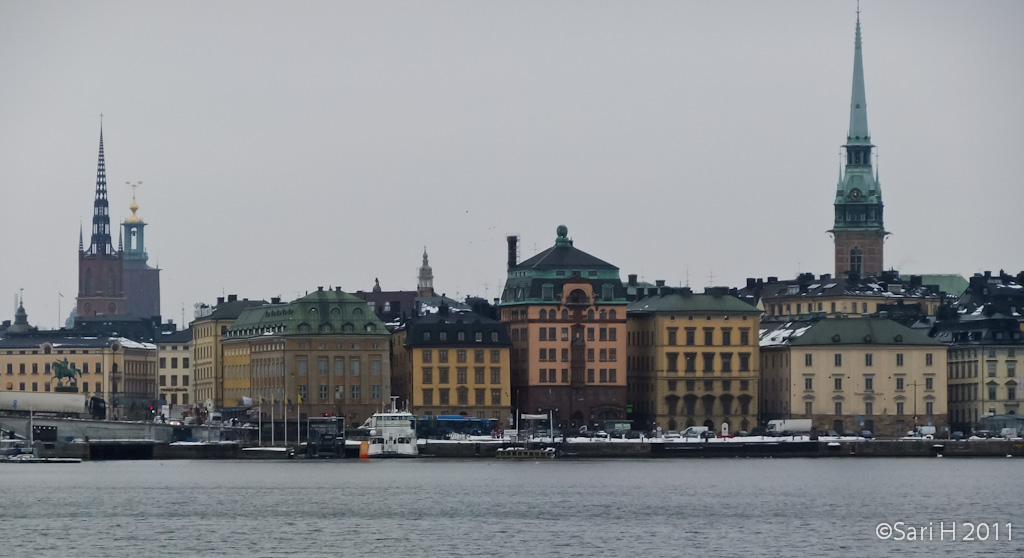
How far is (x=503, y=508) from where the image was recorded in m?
135

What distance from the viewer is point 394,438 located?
19362 cm

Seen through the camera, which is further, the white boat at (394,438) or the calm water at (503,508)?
the white boat at (394,438)

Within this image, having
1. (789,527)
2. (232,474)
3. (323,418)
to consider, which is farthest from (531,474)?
(789,527)

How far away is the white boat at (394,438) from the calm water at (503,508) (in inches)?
348

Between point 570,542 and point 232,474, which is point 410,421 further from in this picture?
point 570,542

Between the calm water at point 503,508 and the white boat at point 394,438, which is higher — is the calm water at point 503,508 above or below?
below

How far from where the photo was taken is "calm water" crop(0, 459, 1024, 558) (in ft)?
372

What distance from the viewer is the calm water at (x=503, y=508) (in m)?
114

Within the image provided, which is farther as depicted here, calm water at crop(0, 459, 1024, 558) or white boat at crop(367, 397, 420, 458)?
white boat at crop(367, 397, 420, 458)

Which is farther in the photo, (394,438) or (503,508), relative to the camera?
(394,438)

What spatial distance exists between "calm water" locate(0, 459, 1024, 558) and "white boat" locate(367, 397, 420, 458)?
348 inches

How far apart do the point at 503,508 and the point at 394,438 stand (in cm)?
5910

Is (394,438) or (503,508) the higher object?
(394,438)

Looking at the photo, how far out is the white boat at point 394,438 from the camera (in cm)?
19225
